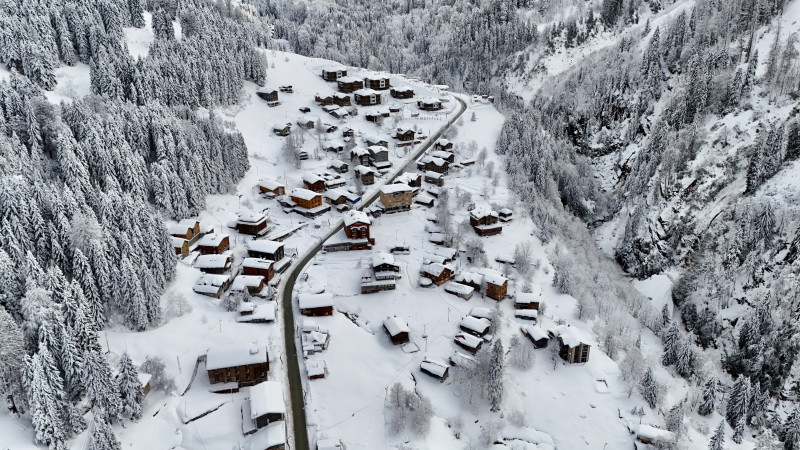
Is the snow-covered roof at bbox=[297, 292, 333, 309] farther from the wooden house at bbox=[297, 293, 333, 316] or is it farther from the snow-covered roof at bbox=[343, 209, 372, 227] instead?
the snow-covered roof at bbox=[343, 209, 372, 227]

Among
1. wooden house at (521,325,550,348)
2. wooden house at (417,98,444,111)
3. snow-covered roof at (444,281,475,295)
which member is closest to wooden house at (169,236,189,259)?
snow-covered roof at (444,281,475,295)

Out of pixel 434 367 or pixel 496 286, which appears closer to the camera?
pixel 434 367

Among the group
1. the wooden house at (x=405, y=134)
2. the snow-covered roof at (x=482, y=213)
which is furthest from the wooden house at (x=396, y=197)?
the wooden house at (x=405, y=134)

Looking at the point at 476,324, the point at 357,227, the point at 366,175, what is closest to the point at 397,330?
the point at 476,324

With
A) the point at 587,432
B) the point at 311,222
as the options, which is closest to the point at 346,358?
the point at 587,432

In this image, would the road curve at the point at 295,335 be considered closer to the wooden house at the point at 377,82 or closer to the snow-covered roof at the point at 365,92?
the snow-covered roof at the point at 365,92

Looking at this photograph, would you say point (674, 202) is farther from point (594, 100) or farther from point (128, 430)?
point (128, 430)

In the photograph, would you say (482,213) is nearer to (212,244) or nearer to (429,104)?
(212,244)
